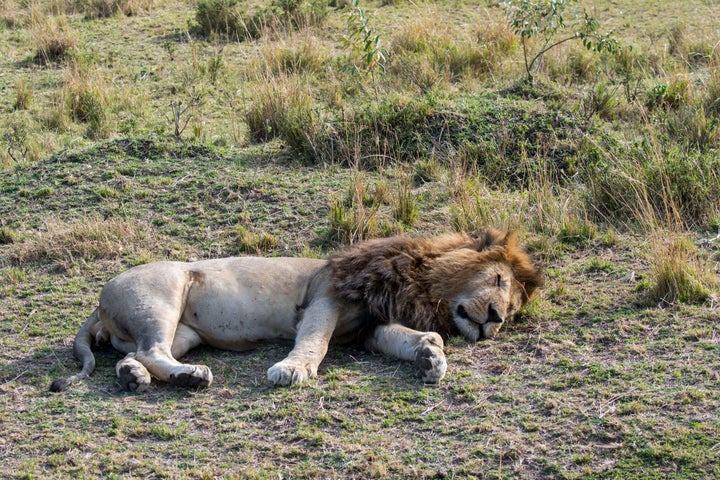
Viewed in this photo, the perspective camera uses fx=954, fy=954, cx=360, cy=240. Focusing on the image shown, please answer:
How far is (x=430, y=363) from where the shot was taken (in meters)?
4.73

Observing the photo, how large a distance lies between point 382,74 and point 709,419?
6.23 meters

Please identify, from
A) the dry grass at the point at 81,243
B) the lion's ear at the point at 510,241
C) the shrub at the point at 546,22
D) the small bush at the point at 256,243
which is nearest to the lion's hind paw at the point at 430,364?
the lion's ear at the point at 510,241

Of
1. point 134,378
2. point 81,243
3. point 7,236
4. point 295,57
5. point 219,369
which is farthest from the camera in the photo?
point 295,57

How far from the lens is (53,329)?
565 centimetres

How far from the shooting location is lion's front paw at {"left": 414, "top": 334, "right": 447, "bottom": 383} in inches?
186

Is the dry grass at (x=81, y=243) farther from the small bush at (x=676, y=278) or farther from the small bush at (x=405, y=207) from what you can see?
the small bush at (x=676, y=278)

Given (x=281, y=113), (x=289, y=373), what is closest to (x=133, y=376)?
(x=289, y=373)

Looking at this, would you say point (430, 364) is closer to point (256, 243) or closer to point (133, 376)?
point (133, 376)

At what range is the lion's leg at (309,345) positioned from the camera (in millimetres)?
4738

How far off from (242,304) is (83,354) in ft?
2.91

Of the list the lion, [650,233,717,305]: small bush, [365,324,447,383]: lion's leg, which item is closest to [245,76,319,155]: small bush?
the lion

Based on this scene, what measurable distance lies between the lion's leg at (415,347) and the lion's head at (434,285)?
112 mm

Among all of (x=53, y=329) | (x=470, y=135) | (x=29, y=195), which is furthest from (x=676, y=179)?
(x=29, y=195)

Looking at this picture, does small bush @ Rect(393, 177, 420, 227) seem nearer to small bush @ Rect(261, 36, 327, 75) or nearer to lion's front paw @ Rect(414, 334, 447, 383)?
lion's front paw @ Rect(414, 334, 447, 383)
